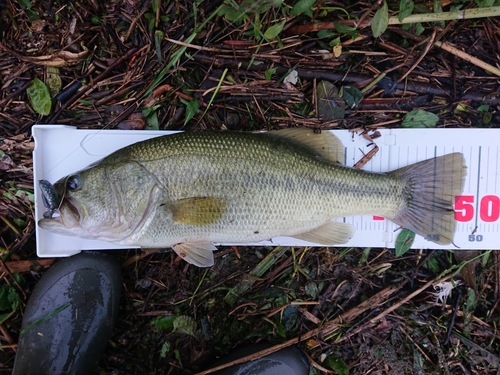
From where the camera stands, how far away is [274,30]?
2.87 meters

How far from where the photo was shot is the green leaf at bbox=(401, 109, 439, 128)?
3080mm

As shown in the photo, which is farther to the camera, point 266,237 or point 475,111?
point 475,111

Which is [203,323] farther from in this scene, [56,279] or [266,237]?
[56,279]

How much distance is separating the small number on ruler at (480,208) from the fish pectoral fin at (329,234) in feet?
3.21

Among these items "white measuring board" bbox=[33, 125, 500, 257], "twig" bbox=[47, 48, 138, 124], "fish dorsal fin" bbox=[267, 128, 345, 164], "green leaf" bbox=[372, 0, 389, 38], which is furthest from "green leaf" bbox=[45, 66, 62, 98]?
"green leaf" bbox=[372, 0, 389, 38]

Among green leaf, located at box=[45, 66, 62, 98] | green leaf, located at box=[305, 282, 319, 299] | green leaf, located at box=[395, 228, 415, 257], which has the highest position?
green leaf, located at box=[45, 66, 62, 98]

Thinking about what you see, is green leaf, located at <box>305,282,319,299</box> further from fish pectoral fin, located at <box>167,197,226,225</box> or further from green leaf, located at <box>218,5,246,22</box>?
green leaf, located at <box>218,5,246,22</box>

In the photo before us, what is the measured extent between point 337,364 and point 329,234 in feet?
3.84

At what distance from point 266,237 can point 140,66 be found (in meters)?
1.71

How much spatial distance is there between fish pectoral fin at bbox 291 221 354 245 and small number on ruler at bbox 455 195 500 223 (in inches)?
38.6

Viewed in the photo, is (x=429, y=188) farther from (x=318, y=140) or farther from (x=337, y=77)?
(x=337, y=77)

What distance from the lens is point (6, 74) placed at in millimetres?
3117

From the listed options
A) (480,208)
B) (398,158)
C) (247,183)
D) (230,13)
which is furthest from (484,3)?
(247,183)

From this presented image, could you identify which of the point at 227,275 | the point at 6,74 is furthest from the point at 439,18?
the point at 6,74
